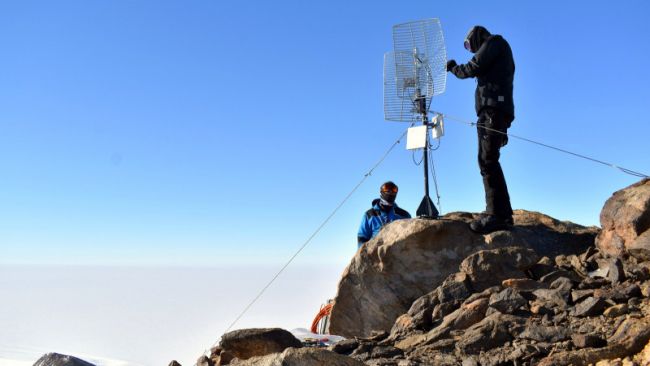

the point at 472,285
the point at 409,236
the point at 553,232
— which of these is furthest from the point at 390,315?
the point at 553,232

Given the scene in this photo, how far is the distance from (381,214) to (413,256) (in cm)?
181

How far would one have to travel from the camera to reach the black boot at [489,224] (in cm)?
882

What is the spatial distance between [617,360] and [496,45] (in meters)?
4.89

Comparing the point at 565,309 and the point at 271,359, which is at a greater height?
the point at 565,309

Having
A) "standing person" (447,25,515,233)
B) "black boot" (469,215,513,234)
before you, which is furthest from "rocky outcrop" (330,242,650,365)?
"standing person" (447,25,515,233)

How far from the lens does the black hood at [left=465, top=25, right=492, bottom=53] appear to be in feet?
29.4

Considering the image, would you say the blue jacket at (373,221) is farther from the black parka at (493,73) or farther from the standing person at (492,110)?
the black parka at (493,73)

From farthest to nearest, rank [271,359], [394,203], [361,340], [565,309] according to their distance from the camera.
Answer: [394,203], [361,340], [565,309], [271,359]

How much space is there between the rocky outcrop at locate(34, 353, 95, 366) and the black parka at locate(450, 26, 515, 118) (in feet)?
19.2

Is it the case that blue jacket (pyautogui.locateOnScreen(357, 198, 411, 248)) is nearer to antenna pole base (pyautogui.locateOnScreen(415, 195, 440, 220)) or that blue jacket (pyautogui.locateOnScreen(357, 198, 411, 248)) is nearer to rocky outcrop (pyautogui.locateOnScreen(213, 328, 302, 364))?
antenna pole base (pyautogui.locateOnScreen(415, 195, 440, 220))

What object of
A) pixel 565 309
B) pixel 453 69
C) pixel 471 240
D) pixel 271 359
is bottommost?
pixel 271 359

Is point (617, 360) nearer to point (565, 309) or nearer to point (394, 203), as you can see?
point (565, 309)

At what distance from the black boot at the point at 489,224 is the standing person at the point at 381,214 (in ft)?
5.99

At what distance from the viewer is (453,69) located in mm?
8992
